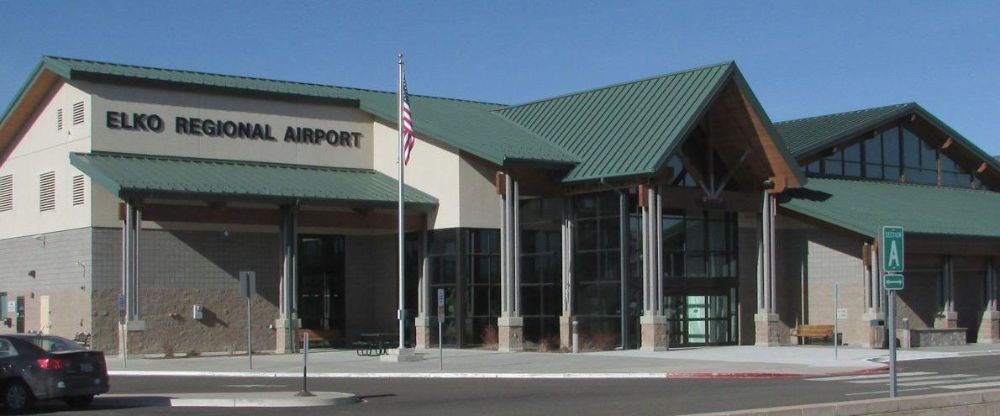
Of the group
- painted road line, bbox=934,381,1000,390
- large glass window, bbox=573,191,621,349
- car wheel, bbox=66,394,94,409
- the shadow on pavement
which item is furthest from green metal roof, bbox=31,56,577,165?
car wheel, bbox=66,394,94,409

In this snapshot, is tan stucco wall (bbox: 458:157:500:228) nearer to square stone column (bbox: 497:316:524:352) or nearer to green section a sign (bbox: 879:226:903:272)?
square stone column (bbox: 497:316:524:352)

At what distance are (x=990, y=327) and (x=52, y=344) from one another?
3423 centimetres

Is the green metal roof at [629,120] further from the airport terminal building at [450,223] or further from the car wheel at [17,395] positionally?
the car wheel at [17,395]

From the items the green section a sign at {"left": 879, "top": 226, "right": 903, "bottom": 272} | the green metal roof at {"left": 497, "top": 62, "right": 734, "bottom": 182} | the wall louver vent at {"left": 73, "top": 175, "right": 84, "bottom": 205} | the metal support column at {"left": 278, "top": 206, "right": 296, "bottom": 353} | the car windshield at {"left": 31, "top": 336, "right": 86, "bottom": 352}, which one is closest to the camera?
the green section a sign at {"left": 879, "top": 226, "right": 903, "bottom": 272}

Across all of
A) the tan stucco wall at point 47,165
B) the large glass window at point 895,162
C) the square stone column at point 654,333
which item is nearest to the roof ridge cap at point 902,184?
the large glass window at point 895,162

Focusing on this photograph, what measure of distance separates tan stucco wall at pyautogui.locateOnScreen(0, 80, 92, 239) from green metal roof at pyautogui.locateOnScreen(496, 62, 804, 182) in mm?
14981

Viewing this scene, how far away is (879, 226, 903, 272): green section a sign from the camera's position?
16.8 metres

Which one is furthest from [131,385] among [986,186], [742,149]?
[986,186]

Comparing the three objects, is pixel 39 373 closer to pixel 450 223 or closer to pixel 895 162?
pixel 450 223

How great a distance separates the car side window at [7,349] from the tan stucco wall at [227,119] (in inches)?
743

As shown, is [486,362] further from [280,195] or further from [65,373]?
[65,373]

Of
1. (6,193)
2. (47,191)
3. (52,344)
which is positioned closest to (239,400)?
(52,344)

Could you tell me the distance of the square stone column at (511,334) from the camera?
39781 mm

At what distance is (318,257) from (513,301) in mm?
8054
